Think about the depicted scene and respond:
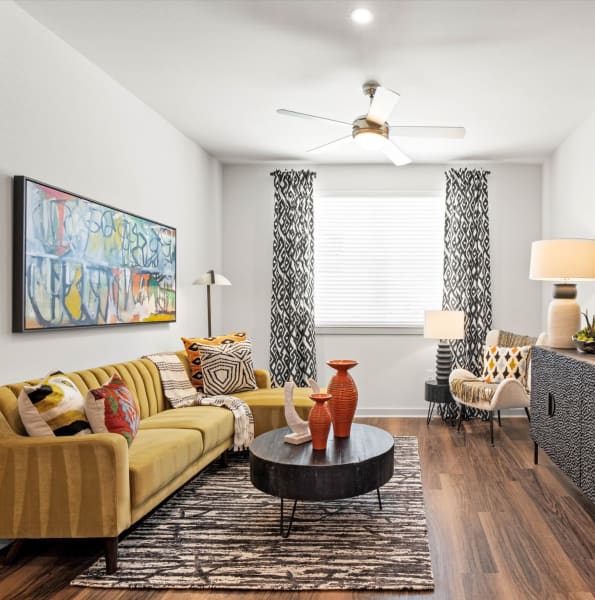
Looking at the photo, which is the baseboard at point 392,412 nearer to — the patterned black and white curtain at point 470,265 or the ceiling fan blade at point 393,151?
the patterned black and white curtain at point 470,265

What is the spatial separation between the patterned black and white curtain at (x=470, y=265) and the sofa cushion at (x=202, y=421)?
303 cm

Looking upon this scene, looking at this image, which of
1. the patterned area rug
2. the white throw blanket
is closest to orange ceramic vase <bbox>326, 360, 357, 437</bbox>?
the patterned area rug

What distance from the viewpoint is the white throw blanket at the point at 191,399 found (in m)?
4.12

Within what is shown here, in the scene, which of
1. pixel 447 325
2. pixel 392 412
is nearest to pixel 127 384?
pixel 447 325

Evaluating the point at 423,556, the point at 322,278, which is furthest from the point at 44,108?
→ the point at 322,278

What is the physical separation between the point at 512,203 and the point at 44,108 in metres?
4.86

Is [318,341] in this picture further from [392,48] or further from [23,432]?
[23,432]

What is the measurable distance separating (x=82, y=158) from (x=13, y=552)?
2283 millimetres

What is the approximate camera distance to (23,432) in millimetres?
2617

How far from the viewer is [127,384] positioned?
3.67 metres

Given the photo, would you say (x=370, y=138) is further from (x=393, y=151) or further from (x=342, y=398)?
(x=342, y=398)

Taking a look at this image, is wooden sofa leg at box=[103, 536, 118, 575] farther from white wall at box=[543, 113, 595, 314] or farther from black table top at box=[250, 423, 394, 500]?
white wall at box=[543, 113, 595, 314]

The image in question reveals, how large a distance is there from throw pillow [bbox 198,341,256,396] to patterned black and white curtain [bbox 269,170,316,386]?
1.35 meters

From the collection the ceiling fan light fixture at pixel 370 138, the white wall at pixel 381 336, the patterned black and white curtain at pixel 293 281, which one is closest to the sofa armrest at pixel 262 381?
the patterned black and white curtain at pixel 293 281
